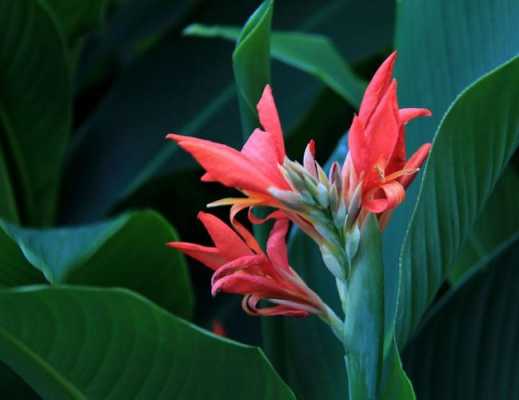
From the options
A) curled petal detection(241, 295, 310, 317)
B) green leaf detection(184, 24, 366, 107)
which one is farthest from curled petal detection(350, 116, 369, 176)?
green leaf detection(184, 24, 366, 107)

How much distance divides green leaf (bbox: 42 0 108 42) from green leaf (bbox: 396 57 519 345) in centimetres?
74

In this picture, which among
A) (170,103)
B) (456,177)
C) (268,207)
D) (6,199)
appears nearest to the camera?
(456,177)

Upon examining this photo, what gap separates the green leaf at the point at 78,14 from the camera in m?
1.29

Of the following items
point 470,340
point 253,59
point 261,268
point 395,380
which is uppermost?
point 253,59

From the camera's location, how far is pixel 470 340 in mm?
925

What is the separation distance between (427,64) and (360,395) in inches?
13.8

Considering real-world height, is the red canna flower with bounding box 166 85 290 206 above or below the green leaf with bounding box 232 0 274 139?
below

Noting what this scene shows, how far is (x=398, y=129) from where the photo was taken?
22.7 inches

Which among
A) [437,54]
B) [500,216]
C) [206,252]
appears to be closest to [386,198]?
[206,252]

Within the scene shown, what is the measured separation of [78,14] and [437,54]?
623 mm

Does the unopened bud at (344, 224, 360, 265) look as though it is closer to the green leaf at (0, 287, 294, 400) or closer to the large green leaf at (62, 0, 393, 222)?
the green leaf at (0, 287, 294, 400)

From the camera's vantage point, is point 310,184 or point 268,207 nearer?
point 310,184

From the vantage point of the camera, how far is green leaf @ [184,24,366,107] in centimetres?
108

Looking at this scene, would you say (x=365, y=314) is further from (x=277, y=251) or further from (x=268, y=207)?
(x=268, y=207)
